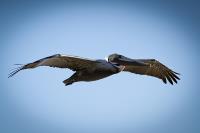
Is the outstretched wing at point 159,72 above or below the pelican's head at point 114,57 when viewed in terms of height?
below

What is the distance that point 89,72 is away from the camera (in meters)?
10.4

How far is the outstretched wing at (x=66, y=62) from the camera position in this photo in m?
9.99

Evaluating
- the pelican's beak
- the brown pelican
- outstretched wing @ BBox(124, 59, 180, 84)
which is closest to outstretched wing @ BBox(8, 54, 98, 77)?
the brown pelican

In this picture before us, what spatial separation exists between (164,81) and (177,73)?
1.37ft

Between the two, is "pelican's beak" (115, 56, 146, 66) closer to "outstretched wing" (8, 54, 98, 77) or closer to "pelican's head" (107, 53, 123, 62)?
"pelican's head" (107, 53, 123, 62)

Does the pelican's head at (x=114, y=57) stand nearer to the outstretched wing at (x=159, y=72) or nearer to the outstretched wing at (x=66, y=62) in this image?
the outstretched wing at (x=66, y=62)

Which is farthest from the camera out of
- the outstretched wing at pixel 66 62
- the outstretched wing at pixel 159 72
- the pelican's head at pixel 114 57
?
the outstretched wing at pixel 159 72

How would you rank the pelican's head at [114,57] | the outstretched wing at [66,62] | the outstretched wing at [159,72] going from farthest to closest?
the outstretched wing at [159,72]
the pelican's head at [114,57]
the outstretched wing at [66,62]

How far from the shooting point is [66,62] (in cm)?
1067

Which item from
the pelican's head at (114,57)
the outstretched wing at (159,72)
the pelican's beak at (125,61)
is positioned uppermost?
the pelican's head at (114,57)

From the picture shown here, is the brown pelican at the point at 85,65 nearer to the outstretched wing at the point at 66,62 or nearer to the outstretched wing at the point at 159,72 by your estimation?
the outstretched wing at the point at 66,62

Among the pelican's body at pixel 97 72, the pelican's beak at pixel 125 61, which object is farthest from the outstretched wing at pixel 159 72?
the pelican's body at pixel 97 72

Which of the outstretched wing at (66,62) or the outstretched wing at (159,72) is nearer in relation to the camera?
the outstretched wing at (66,62)

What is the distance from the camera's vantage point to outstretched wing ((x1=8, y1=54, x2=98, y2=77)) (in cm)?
999
